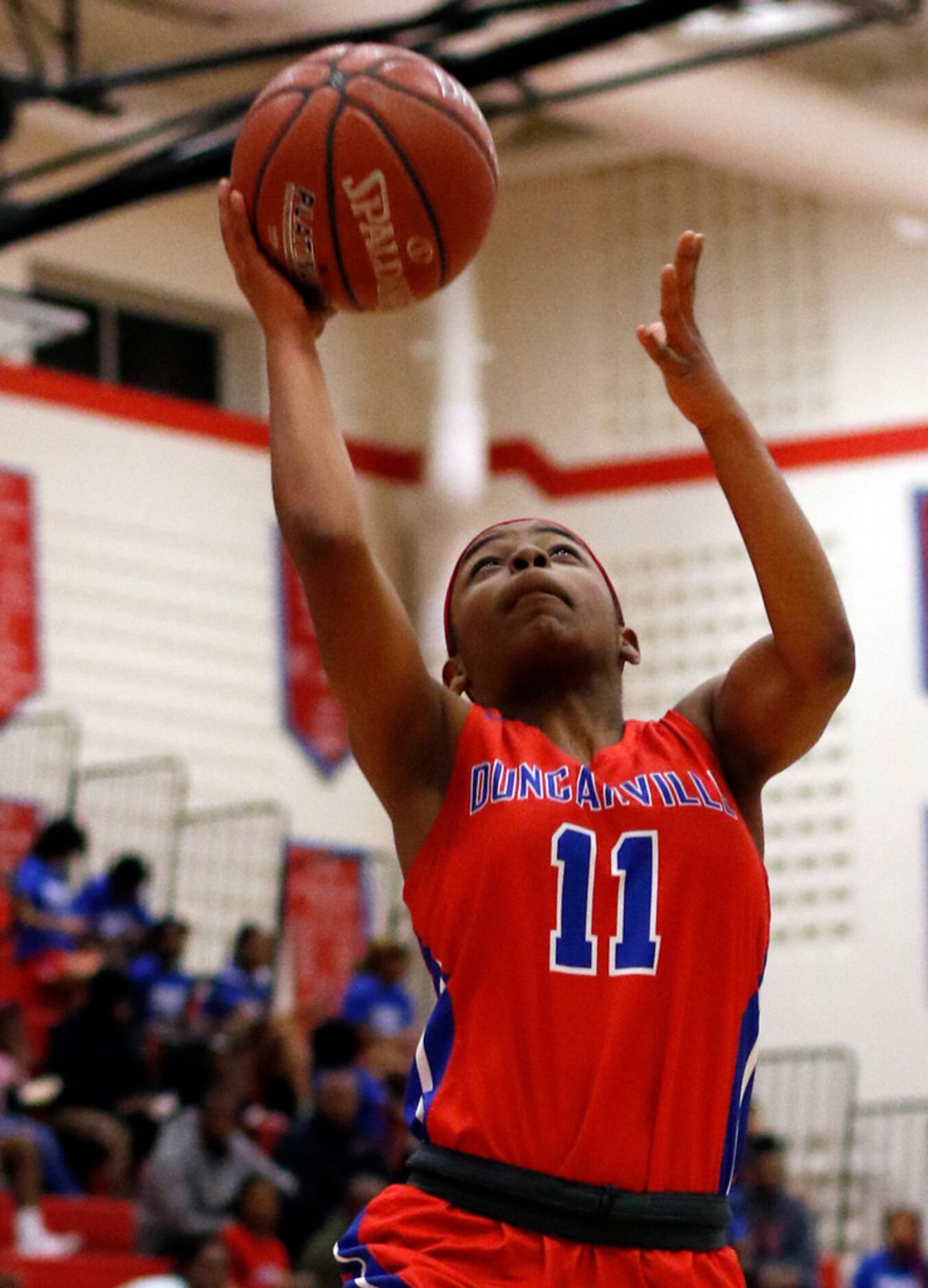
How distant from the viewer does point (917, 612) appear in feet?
53.5

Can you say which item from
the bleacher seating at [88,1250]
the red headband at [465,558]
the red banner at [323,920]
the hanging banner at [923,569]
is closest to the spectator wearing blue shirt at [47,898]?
the bleacher seating at [88,1250]

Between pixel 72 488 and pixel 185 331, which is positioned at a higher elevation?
pixel 185 331

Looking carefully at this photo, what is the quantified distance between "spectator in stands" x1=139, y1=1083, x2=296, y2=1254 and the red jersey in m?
6.52

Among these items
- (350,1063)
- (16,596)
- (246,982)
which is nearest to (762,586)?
(350,1063)

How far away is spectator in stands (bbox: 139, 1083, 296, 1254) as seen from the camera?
948cm

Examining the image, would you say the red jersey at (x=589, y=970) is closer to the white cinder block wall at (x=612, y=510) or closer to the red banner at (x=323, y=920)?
the white cinder block wall at (x=612, y=510)

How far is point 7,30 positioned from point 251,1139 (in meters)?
7.72

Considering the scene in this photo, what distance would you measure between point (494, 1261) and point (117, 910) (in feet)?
31.1

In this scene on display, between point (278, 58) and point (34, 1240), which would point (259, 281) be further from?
point (278, 58)

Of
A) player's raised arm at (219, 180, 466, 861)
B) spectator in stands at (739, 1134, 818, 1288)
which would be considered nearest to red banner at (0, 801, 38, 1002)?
spectator in stands at (739, 1134, 818, 1288)

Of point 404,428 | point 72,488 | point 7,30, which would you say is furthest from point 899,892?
point 7,30

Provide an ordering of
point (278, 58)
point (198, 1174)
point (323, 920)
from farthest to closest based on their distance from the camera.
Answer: point (323, 920)
point (278, 58)
point (198, 1174)

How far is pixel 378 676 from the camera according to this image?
3.13m

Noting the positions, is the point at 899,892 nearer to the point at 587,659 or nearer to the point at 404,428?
the point at 404,428
